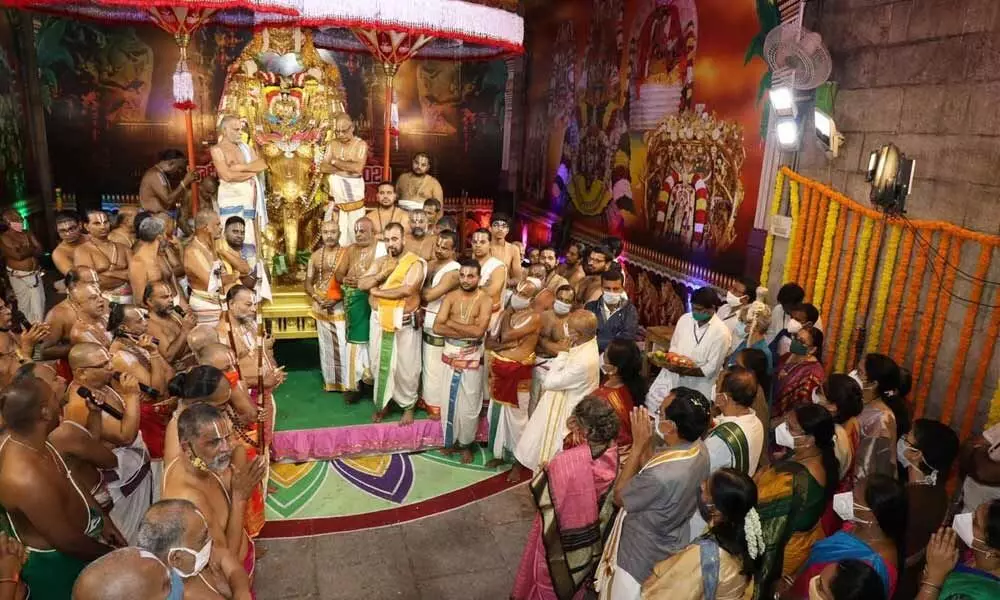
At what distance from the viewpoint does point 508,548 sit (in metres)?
5.15

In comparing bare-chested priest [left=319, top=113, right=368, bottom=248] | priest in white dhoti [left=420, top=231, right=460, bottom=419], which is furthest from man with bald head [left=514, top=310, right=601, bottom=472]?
bare-chested priest [left=319, top=113, right=368, bottom=248]

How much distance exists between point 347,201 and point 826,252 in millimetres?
5538

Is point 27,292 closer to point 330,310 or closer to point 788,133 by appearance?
point 330,310

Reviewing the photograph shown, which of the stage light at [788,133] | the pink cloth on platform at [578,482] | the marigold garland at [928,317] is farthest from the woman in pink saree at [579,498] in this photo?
the stage light at [788,133]

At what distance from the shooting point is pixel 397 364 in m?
6.54

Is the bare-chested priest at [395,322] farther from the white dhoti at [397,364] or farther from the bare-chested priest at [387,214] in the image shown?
the bare-chested priest at [387,214]

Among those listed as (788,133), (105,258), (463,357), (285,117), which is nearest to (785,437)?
(463,357)

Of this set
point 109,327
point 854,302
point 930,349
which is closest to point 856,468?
point 930,349

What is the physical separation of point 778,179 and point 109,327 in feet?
21.0

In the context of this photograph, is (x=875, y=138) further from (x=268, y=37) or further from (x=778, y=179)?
(x=268, y=37)

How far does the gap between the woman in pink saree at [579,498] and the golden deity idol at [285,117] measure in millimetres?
6356

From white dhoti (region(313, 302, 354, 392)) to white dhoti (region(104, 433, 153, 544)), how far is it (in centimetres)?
259

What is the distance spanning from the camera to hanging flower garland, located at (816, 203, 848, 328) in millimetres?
6059

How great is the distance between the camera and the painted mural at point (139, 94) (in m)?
13.4
